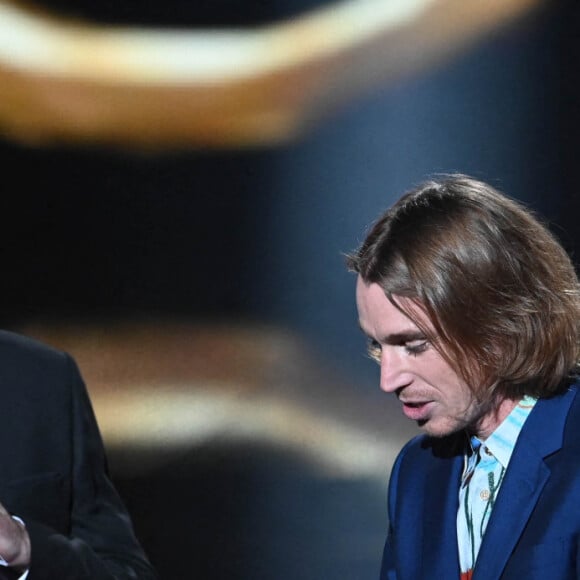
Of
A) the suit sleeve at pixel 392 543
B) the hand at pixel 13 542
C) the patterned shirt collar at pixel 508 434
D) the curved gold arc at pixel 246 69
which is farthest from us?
the curved gold arc at pixel 246 69

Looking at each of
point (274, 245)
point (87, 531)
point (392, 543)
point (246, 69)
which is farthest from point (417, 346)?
point (246, 69)

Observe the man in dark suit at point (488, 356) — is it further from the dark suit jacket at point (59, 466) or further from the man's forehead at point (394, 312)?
the dark suit jacket at point (59, 466)

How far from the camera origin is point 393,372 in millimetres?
1331

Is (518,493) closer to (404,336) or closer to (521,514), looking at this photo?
(521,514)

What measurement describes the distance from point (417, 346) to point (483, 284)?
0.12 meters

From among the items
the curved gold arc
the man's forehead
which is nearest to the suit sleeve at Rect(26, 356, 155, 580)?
the man's forehead

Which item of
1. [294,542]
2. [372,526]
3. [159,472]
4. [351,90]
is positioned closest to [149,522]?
[159,472]

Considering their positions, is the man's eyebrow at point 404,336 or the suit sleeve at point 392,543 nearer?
the man's eyebrow at point 404,336

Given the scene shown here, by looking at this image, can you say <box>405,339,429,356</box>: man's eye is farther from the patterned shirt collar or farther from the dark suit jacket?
the dark suit jacket

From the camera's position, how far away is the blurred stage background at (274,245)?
2.26m

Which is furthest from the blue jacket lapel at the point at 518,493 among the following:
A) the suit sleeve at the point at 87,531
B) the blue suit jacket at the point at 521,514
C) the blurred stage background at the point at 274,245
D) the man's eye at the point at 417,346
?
the blurred stage background at the point at 274,245

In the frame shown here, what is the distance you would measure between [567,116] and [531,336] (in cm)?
108

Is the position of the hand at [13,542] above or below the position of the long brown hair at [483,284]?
below

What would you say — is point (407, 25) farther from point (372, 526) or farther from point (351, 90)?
point (372, 526)
